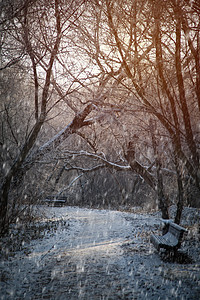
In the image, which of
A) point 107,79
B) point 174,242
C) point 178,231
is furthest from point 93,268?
point 107,79

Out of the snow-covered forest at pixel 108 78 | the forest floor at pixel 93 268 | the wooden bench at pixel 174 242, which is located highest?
the snow-covered forest at pixel 108 78

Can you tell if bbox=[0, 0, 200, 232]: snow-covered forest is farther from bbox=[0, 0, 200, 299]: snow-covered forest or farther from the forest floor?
the forest floor

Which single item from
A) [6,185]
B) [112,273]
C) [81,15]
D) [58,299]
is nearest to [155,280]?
[112,273]

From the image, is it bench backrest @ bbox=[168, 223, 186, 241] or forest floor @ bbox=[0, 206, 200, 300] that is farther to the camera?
bench backrest @ bbox=[168, 223, 186, 241]

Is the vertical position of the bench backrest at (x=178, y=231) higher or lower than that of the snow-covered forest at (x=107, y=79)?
lower

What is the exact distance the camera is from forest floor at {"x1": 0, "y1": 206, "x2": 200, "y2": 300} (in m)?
3.30

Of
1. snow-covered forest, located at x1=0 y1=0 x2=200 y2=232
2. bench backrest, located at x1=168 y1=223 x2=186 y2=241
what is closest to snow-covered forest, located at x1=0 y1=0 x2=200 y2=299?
snow-covered forest, located at x1=0 y1=0 x2=200 y2=232

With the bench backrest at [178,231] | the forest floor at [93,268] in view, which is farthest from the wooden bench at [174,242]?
the forest floor at [93,268]

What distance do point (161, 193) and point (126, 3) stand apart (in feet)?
21.7

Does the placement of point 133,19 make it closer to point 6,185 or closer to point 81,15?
point 81,15

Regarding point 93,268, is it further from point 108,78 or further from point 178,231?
point 108,78

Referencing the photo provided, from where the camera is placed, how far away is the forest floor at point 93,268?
10.8 feet

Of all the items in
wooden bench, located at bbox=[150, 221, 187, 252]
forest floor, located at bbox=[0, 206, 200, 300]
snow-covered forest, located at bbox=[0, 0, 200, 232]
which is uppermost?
snow-covered forest, located at bbox=[0, 0, 200, 232]

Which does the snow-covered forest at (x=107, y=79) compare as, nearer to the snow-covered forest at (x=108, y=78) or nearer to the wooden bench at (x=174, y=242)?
the snow-covered forest at (x=108, y=78)
